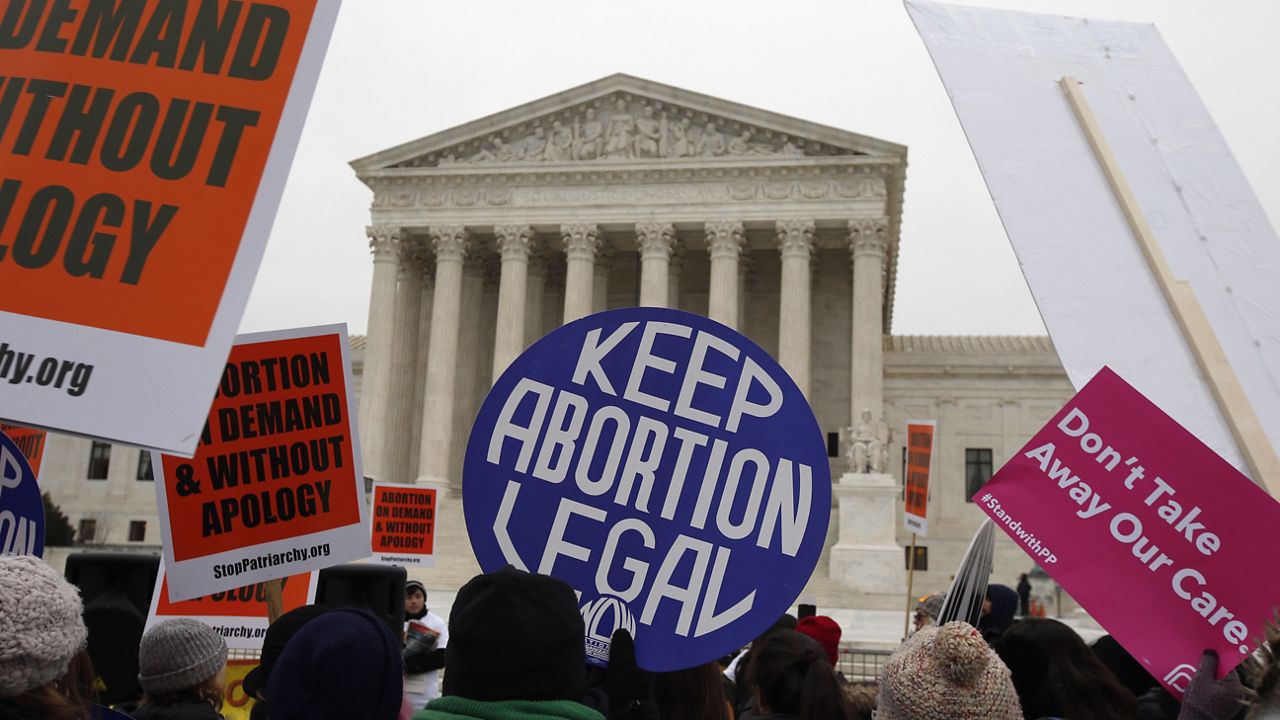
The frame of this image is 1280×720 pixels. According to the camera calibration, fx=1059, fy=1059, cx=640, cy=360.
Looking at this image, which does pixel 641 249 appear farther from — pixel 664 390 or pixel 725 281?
pixel 664 390

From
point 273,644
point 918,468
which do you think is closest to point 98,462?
point 918,468

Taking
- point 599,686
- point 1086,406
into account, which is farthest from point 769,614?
point 1086,406

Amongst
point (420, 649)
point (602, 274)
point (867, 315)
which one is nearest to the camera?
point (420, 649)

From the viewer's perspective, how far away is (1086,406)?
14.5 feet

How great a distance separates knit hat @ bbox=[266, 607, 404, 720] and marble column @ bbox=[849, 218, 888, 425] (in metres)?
36.3

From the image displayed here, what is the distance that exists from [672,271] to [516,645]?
40.1 metres

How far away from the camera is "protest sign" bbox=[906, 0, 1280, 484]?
4.45 metres

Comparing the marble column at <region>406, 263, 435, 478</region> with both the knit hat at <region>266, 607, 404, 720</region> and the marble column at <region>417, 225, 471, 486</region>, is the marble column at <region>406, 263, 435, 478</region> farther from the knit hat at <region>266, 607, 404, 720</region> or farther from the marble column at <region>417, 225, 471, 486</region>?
the knit hat at <region>266, 607, 404, 720</region>

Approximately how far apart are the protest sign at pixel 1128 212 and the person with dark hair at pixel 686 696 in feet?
6.54

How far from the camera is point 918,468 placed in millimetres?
19516

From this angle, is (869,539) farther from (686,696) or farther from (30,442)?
(686,696)

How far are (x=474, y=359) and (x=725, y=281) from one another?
11744 mm

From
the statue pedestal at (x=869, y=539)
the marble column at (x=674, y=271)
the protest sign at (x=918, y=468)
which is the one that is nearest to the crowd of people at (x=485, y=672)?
the protest sign at (x=918, y=468)

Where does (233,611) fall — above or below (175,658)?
above
